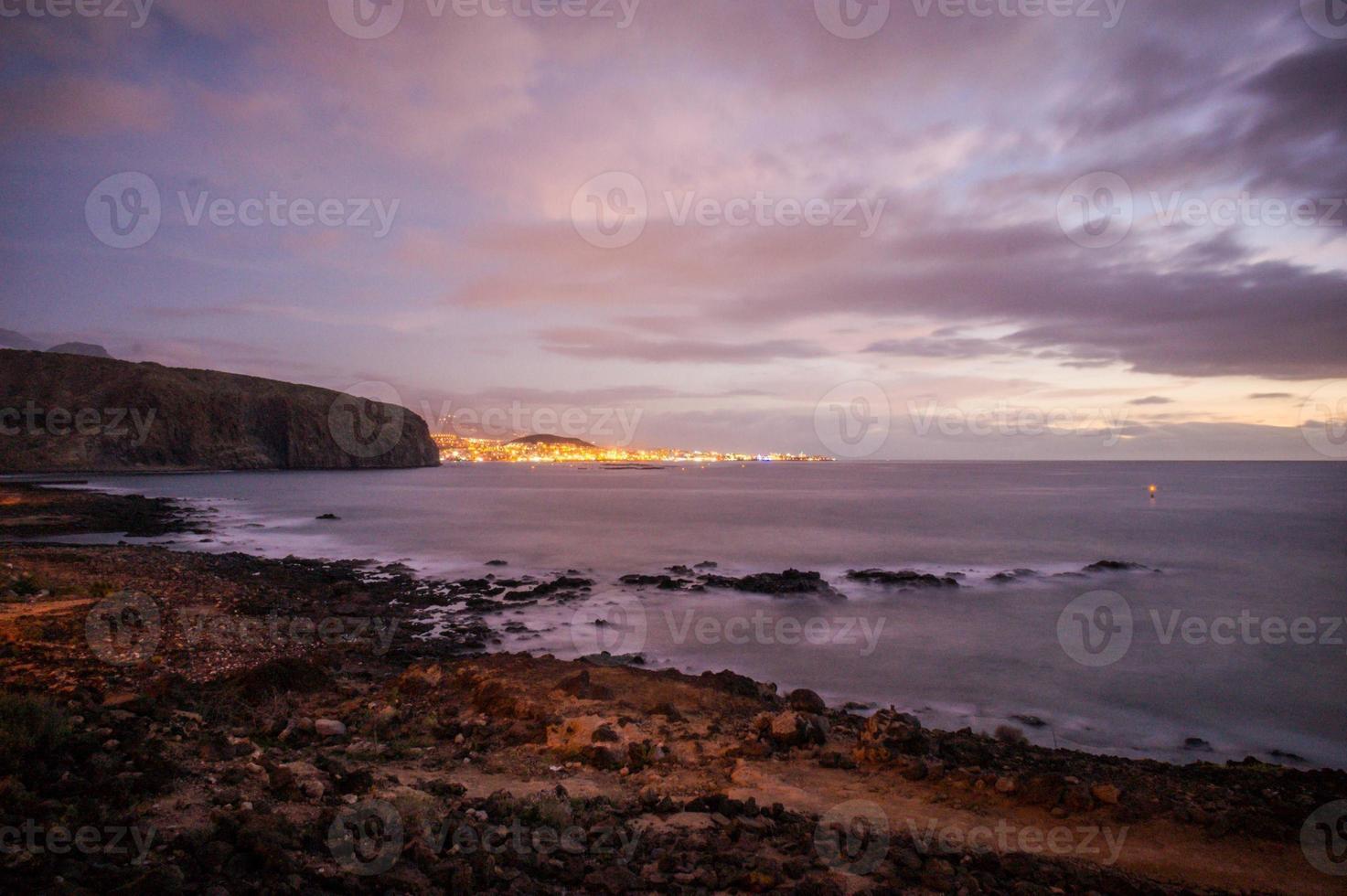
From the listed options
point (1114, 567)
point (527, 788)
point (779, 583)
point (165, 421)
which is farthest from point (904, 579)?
point (165, 421)

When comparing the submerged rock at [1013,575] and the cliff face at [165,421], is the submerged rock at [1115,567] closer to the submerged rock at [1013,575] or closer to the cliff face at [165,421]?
the submerged rock at [1013,575]

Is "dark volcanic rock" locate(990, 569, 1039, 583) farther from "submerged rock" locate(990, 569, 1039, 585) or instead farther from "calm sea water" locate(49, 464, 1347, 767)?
"calm sea water" locate(49, 464, 1347, 767)

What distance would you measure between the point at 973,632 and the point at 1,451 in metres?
117

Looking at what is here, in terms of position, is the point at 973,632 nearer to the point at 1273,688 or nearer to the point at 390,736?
the point at 1273,688

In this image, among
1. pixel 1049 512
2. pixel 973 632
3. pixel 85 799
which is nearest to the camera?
pixel 85 799

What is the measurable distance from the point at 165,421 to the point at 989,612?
12682 centimetres

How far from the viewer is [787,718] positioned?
29.3ft

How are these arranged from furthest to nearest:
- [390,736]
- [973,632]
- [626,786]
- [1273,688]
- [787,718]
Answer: [973,632], [1273,688], [787,718], [390,736], [626,786]

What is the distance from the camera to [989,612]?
810 inches

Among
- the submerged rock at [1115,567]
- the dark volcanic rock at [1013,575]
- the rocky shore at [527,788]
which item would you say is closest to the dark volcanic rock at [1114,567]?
the submerged rock at [1115,567]

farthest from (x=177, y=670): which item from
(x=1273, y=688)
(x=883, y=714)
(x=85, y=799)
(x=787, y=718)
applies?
A: (x=1273, y=688)

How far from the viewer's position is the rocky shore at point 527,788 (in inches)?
182

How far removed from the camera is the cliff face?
9169cm

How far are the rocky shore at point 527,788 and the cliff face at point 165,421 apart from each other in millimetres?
108487
